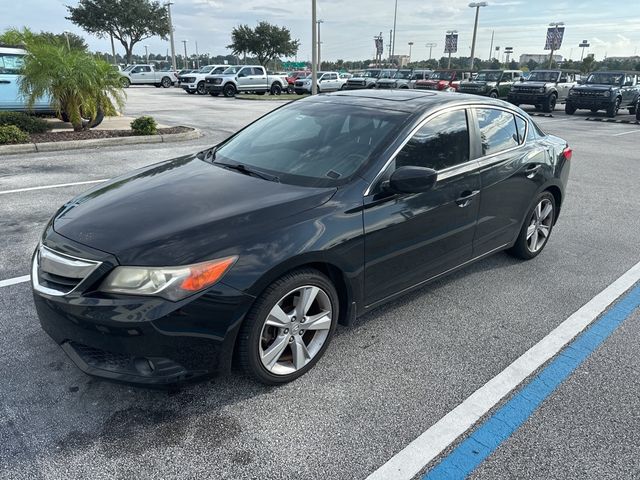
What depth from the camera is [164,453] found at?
7.61 feet

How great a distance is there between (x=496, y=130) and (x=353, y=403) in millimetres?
2638

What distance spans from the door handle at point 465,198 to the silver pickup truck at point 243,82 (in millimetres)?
27023

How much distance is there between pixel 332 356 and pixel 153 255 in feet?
4.50

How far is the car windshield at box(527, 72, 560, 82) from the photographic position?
23.2 meters

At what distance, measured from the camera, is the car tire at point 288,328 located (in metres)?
2.55

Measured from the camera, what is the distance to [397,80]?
28578 mm

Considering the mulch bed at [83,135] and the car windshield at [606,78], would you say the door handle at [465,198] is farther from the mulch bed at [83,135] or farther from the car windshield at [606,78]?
the car windshield at [606,78]

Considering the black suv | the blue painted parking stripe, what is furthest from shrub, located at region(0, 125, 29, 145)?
the black suv

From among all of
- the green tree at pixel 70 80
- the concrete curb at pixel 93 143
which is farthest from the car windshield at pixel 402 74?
the green tree at pixel 70 80

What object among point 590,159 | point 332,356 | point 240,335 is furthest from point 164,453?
point 590,159

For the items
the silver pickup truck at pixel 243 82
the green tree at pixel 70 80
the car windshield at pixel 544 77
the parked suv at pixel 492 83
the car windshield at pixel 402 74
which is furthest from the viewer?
the car windshield at pixel 402 74

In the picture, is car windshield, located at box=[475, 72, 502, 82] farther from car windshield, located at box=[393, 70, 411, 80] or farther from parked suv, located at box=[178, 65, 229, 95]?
parked suv, located at box=[178, 65, 229, 95]

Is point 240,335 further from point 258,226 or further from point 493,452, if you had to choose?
point 493,452

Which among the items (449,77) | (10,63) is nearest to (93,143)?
(10,63)
